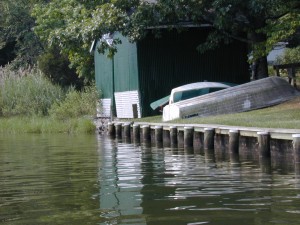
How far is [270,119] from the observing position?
21.6 metres

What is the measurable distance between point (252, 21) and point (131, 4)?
4.46 metres

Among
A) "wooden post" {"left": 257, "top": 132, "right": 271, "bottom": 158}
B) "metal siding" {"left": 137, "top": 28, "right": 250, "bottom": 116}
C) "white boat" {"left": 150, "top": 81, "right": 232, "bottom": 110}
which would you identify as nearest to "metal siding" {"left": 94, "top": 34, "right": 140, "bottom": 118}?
"metal siding" {"left": 137, "top": 28, "right": 250, "bottom": 116}

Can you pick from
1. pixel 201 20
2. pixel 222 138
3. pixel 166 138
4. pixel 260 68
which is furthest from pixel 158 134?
pixel 260 68

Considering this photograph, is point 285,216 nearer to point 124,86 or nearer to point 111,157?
point 111,157

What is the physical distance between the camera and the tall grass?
35062 millimetres

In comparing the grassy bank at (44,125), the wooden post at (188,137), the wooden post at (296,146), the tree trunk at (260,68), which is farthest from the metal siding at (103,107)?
the wooden post at (296,146)

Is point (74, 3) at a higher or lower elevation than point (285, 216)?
higher

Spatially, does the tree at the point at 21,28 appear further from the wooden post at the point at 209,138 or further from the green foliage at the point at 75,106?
the wooden post at the point at 209,138

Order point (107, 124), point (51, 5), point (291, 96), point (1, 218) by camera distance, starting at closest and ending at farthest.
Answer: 1. point (1, 218)
2. point (291, 96)
3. point (107, 124)
4. point (51, 5)

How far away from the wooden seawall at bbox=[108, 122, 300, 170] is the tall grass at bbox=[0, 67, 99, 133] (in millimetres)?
5825

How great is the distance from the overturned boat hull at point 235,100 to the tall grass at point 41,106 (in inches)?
297

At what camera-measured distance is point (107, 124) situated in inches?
1288

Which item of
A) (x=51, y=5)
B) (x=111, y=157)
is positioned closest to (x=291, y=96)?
(x=111, y=157)

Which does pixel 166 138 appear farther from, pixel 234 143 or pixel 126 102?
pixel 126 102
